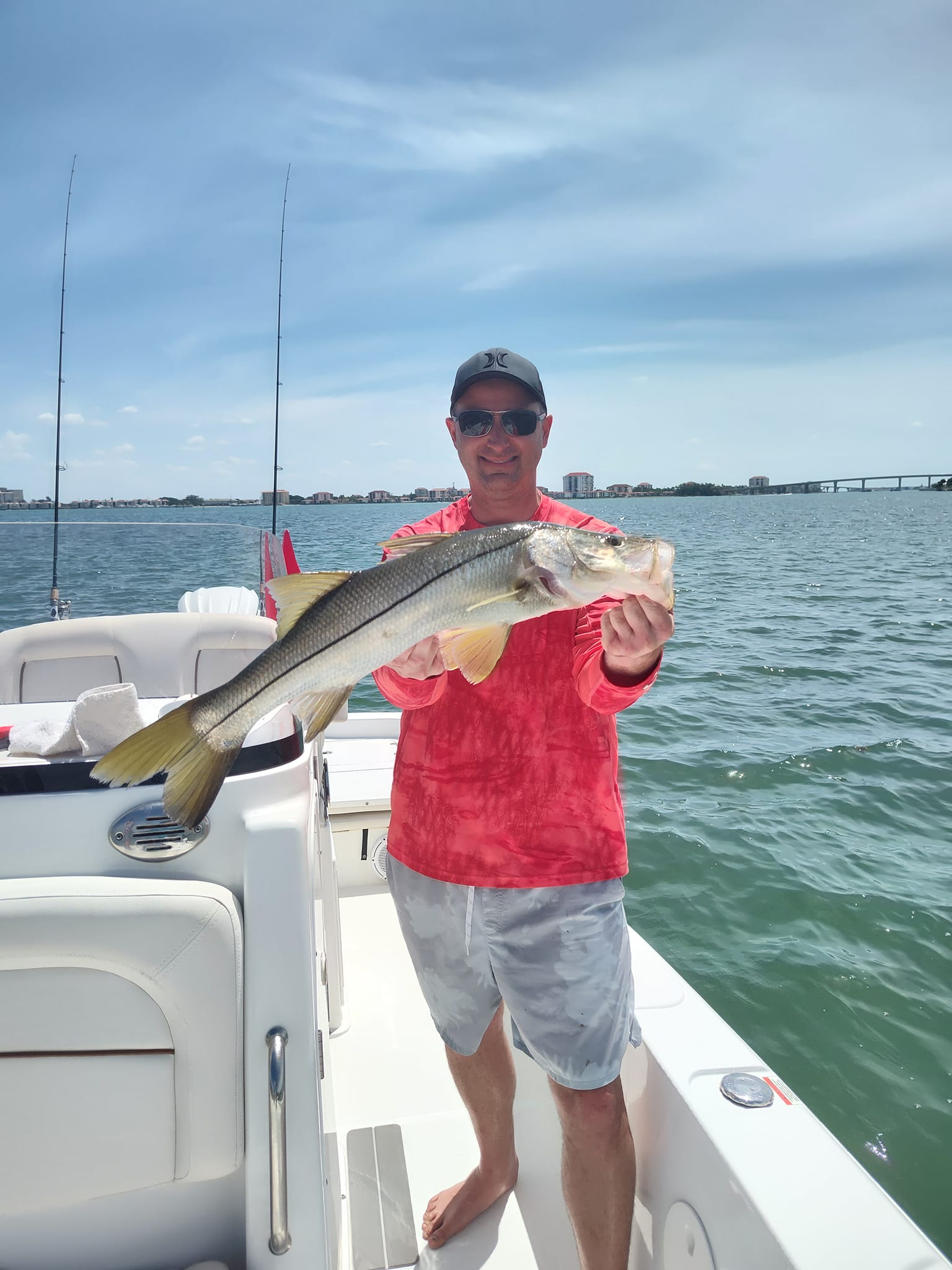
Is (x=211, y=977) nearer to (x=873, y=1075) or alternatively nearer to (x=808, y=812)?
(x=873, y=1075)

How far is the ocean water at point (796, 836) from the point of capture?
13.6 ft

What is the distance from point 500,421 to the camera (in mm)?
2623

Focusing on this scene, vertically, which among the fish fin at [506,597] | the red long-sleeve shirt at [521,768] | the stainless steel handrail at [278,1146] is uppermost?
the fish fin at [506,597]

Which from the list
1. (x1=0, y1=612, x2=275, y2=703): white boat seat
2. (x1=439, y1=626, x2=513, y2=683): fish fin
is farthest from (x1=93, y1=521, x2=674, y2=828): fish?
(x1=0, y1=612, x2=275, y2=703): white boat seat

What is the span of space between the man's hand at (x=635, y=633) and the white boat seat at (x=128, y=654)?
6.37ft

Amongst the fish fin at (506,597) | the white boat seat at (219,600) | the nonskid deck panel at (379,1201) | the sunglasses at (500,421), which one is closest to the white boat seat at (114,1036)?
the fish fin at (506,597)

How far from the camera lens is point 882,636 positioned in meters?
13.6

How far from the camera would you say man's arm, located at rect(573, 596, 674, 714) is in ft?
6.58

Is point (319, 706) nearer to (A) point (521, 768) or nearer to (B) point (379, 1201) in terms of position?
(A) point (521, 768)

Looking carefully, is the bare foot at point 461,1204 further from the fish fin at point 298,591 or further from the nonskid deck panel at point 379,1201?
the fish fin at point 298,591

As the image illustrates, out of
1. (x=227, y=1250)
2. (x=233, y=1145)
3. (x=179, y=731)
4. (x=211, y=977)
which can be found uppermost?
(x=179, y=731)

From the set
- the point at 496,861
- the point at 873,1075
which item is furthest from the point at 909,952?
the point at 496,861

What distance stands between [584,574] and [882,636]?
13.5 meters

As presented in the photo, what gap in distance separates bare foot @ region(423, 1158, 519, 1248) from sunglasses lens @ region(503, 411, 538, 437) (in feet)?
8.49
